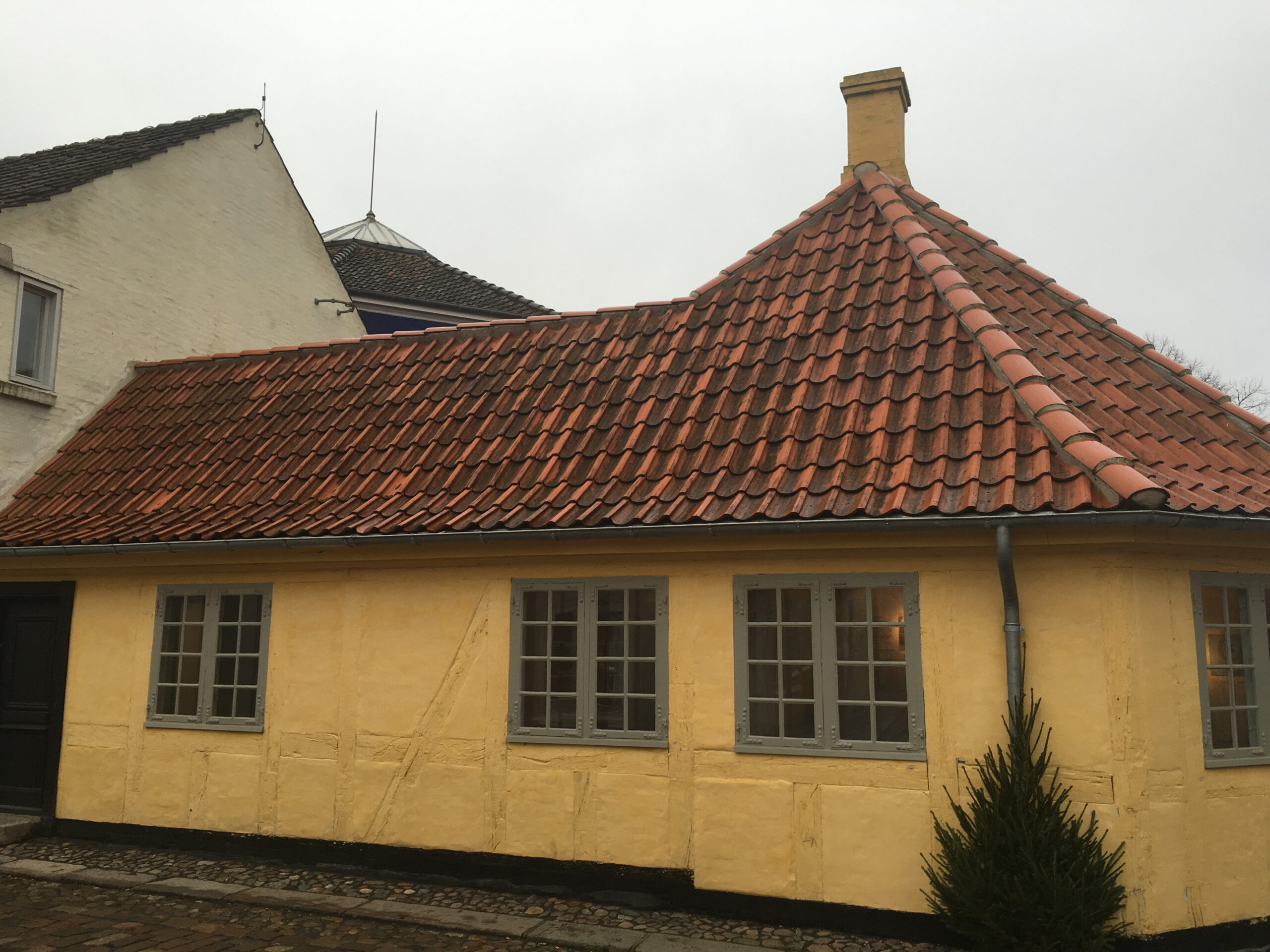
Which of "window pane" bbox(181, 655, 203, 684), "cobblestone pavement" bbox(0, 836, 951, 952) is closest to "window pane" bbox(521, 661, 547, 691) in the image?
"cobblestone pavement" bbox(0, 836, 951, 952)

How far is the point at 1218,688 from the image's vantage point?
6301mm

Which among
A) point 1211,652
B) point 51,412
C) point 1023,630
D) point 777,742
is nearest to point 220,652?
point 51,412

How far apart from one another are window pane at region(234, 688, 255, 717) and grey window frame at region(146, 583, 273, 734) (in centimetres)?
4

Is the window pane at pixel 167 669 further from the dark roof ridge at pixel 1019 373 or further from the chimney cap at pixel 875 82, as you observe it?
the chimney cap at pixel 875 82

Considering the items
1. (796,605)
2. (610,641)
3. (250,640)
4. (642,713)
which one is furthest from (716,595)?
(250,640)

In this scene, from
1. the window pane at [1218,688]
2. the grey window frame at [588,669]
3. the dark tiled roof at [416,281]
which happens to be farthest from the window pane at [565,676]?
the dark tiled roof at [416,281]

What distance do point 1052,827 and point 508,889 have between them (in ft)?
12.8

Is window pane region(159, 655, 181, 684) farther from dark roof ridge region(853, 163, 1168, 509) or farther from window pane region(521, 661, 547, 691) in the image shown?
dark roof ridge region(853, 163, 1168, 509)

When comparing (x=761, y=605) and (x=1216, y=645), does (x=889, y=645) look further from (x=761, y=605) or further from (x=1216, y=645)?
(x=1216, y=645)

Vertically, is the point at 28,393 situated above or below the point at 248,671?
above

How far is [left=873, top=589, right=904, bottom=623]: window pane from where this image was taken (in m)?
6.50

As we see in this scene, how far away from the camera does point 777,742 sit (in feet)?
21.8

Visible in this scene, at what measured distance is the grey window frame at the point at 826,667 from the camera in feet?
20.8

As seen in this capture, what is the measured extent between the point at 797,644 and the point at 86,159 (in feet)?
38.5
